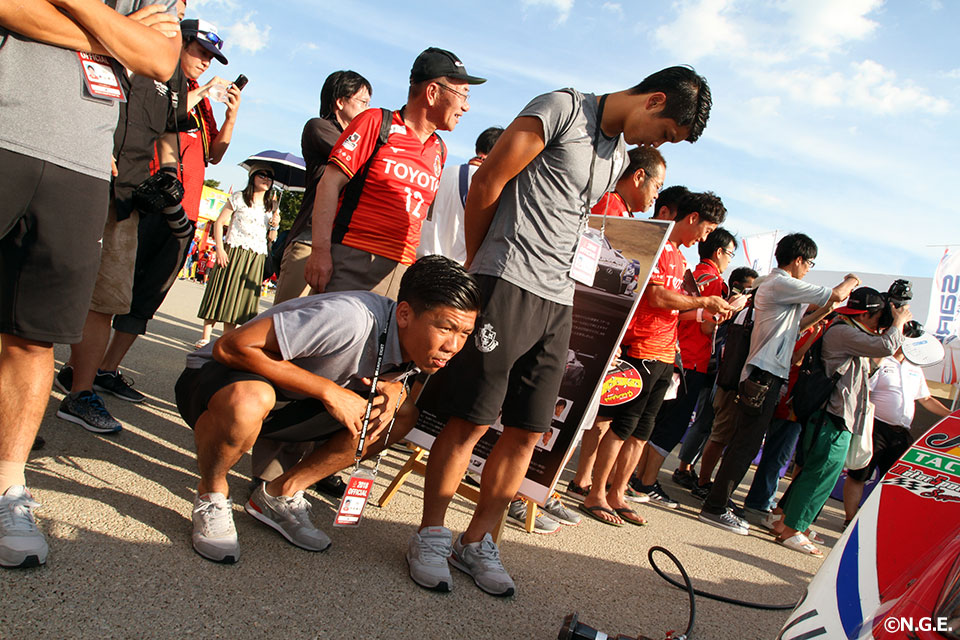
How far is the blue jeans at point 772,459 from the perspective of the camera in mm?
4648

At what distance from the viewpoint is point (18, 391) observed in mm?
1839

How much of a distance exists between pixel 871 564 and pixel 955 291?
11564mm

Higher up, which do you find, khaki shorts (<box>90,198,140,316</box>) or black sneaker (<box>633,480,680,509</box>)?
khaki shorts (<box>90,198,140,316</box>)

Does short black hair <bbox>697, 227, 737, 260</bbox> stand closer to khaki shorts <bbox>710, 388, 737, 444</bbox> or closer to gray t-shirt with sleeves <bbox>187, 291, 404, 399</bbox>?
khaki shorts <bbox>710, 388, 737, 444</bbox>

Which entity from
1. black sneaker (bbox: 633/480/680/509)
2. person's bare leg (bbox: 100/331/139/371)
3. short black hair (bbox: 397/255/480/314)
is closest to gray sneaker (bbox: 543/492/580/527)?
black sneaker (bbox: 633/480/680/509)

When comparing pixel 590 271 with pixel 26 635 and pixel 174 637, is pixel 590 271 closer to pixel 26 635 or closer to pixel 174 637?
pixel 174 637

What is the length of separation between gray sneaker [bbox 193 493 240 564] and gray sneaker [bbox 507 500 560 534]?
153 centimetres

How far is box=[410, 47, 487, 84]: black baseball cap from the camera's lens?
2906 millimetres

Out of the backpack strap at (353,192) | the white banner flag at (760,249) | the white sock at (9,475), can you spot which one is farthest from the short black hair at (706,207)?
the white banner flag at (760,249)

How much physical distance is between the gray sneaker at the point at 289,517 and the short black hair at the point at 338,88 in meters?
2.26

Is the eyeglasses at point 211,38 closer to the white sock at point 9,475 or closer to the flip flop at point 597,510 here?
the white sock at point 9,475

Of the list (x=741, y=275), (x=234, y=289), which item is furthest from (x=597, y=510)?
(x=234, y=289)

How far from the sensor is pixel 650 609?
2.48m

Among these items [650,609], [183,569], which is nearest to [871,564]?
[650,609]
